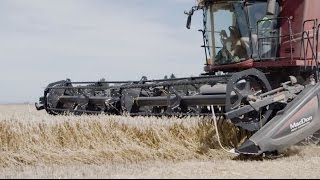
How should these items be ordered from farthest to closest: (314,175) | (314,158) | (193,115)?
(193,115) → (314,158) → (314,175)

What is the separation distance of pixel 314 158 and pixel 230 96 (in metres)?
1.27

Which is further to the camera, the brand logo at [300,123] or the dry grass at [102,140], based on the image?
the dry grass at [102,140]

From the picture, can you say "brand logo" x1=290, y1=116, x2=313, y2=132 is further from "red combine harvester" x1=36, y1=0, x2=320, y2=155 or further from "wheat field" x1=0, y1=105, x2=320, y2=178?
"wheat field" x1=0, y1=105, x2=320, y2=178

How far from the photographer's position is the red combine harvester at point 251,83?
21.2 ft

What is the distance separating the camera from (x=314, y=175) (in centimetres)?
488

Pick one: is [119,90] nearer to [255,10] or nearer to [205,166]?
[255,10]

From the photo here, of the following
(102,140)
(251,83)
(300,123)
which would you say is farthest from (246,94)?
(102,140)

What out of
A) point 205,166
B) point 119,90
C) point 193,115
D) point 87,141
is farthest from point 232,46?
point 205,166

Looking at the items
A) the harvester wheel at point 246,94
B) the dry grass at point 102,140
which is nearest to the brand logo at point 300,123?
the harvester wheel at point 246,94

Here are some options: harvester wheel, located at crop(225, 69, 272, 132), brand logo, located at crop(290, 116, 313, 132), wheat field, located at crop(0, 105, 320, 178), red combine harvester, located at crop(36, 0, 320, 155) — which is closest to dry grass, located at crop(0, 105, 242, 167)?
wheat field, located at crop(0, 105, 320, 178)

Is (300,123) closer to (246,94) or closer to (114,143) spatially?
(246,94)

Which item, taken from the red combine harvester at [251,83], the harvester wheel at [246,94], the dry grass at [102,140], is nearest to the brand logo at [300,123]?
the red combine harvester at [251,83]

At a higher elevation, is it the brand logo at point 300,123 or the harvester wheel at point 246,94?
the harvester wheel at point 246,94

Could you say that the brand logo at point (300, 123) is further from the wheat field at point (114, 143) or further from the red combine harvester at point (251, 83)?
the wheat field at point (114, 143)
